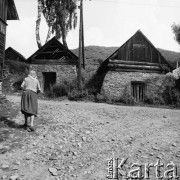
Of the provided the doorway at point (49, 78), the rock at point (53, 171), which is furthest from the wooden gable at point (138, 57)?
the rock at point (53, 171)

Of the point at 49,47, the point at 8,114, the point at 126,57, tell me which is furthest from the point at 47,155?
the point at 49,47

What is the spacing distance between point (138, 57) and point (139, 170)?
12.0 metres

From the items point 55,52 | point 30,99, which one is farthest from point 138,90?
point 30,99

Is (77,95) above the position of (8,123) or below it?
above

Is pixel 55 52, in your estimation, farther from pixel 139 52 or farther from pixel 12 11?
pixel 139 52

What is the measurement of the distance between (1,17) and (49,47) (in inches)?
250

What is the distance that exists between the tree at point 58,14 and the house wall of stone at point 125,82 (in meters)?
11.2

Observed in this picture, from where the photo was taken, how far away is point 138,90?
13297 mm

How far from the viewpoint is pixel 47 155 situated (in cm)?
351

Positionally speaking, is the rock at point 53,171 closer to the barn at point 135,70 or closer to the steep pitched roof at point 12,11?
the barn at point 135,70

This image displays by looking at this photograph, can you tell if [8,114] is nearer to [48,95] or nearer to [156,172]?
[156,172]

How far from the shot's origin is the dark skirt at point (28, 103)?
4.75m

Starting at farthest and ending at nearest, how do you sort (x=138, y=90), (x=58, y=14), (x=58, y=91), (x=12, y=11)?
1. (x=58, y=14)
2. (x=58, y=91)
3. (x=138, y=90)
4. (x=12, y=11)

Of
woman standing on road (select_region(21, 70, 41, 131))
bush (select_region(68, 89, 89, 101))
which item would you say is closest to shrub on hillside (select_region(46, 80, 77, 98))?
bush (select_region(68, 89, 89, 101))
